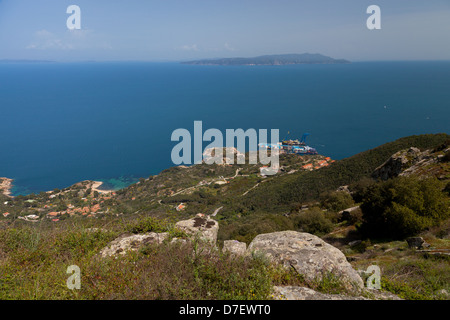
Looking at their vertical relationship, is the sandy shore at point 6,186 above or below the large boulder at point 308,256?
below

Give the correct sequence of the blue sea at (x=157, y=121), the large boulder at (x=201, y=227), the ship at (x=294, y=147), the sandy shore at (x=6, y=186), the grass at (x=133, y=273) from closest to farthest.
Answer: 1. the grass at (x=133, y=273)
2. the large boulder at (x=201, y=227)
3. the sandy shore at (x=6, y=186)
4. the blue sea at (x=157, y=121)
5. the ship at (x=294, y=147)

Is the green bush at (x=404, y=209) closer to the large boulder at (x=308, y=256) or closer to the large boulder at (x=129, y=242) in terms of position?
the large boulder at (x=308, y=256)

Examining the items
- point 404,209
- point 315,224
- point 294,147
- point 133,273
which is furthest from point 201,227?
point 294,147

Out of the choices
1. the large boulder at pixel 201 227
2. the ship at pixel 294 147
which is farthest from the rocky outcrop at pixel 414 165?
the ship at pixel 294 147

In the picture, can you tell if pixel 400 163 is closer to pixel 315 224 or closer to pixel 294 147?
pixel 315 224

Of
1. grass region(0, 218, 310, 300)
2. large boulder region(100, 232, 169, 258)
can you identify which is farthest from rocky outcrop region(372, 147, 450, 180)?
large boulder region(100, 232, 169, 258)

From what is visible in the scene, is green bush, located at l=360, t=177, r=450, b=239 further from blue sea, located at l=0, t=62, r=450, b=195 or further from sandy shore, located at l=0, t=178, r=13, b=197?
sandy shore, located at l=0, t=178, r=13, b=197

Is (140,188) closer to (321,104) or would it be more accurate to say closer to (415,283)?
(415,283)
